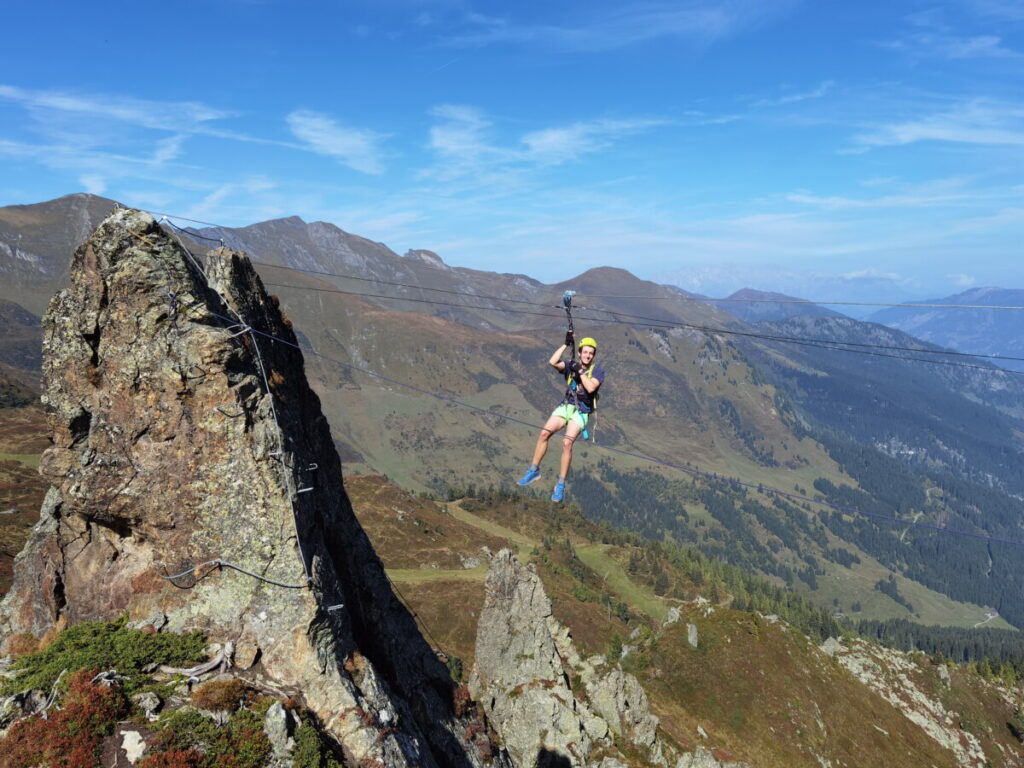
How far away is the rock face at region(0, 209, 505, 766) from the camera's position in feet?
54.0

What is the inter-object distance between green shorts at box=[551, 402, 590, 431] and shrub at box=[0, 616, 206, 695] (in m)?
13.6

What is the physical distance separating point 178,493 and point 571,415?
1349cm

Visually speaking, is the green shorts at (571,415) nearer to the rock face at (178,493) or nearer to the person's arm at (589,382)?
the person's arm at (589,382)

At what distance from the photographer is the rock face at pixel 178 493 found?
54.0 feet

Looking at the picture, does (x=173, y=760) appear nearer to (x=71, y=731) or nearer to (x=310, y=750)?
(x=71, y=731)

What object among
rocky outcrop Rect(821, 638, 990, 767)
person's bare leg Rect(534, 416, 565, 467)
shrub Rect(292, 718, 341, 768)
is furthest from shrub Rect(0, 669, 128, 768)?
rocky outcrop Rect(821, 638, 990, 767)

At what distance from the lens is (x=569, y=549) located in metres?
169

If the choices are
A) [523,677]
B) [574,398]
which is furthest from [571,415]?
[523,677]

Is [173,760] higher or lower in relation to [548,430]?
lower

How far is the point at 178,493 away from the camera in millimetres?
17297

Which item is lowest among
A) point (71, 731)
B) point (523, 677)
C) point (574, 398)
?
point (523, 677)

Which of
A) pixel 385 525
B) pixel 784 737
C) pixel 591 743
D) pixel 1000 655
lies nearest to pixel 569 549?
pixel 385 525

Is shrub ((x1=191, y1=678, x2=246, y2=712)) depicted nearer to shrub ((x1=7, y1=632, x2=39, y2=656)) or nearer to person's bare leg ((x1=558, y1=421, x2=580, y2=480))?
shrub ((x1=7, y1=632, x2=39, y2=656))

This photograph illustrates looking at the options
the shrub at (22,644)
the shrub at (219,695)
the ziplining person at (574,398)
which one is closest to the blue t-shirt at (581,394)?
the ziplining person at (574,398)
